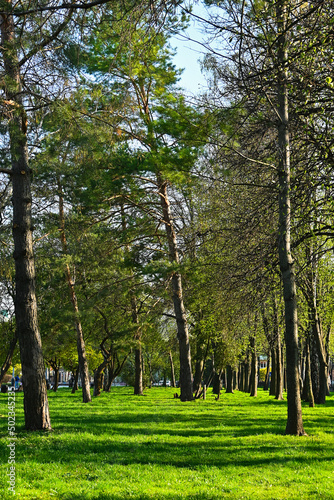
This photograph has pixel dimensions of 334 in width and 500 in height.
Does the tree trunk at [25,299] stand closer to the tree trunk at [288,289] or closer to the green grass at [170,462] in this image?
the green grass at [170,462]

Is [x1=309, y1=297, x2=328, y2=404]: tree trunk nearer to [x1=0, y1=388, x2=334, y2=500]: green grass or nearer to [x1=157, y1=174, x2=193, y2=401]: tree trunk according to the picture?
[x1=157, y1=174, x2=193, y2=401]: tree trunk

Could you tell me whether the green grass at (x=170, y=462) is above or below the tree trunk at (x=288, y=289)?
below

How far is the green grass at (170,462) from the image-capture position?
21.1 feet

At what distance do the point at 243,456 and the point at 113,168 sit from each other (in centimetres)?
1222

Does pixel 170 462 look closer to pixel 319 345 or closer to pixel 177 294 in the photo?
pixel 177 294

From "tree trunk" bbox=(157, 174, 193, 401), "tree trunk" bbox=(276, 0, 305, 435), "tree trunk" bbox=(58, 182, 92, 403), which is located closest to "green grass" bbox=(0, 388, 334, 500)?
"tree trunk" bbox=(276, 0, 305, 435)

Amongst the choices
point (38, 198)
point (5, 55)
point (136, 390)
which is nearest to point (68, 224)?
point (38, 198)

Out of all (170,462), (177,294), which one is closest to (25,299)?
(170,462)

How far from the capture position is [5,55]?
9.79 m

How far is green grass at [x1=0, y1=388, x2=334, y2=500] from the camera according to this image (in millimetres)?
6422

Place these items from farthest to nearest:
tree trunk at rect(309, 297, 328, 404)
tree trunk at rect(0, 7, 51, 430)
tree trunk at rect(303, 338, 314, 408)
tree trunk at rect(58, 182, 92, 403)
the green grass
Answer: tree trunk at rect(58, 182, 92, 403), tree trunk at rect(309, 297, 328, 404), tree trunk at rect(303, 338, 314, 408), tree trunk at rect(0, 7, 51, 430), the green grass

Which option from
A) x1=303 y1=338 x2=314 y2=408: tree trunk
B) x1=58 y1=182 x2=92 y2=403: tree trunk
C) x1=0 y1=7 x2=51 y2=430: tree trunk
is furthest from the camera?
x1=58 y1=182 x2=92 y2=403: tree trunk

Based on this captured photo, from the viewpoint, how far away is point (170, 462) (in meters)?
8.24

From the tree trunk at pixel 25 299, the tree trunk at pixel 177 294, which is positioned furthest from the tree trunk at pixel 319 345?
the tree trunk at pixel 25 299
